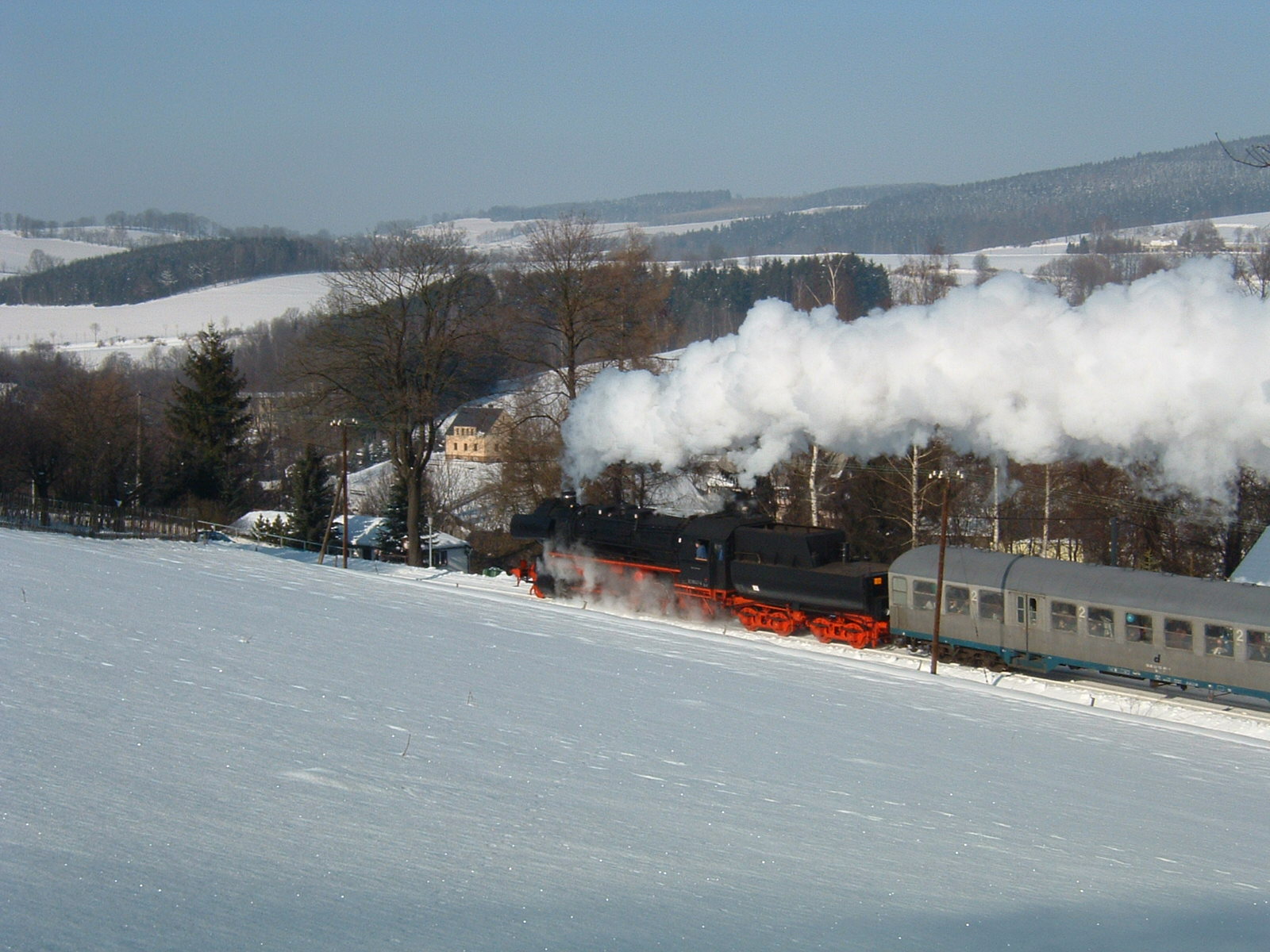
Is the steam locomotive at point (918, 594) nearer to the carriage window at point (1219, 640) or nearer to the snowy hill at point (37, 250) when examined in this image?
the carriage window at point (1219, 640)

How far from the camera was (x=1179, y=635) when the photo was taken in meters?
17.3

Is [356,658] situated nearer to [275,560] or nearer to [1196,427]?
[1196,427]

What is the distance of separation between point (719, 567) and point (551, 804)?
15468 millimetres

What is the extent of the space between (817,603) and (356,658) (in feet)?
36.0

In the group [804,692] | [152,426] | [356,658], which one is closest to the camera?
[356,658]

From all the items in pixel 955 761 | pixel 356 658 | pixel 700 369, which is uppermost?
pixel 700 369

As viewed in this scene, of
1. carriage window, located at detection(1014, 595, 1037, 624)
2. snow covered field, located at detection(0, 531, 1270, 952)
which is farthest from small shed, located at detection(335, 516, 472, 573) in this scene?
snow covered field, located at detection(0, 531, 1270, 952)

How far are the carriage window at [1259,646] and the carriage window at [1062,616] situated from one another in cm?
287

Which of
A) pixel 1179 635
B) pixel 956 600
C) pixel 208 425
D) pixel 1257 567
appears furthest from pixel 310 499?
pixel 1179 635

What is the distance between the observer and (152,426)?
5847cm

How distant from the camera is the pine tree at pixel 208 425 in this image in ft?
153

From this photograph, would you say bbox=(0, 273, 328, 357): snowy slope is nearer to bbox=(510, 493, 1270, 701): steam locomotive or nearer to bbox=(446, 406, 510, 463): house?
bbox=(446, 406, 510, 463): house

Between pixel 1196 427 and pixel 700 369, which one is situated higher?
pixel 700 369

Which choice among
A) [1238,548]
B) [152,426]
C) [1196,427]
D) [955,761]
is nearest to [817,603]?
[1196,427]
